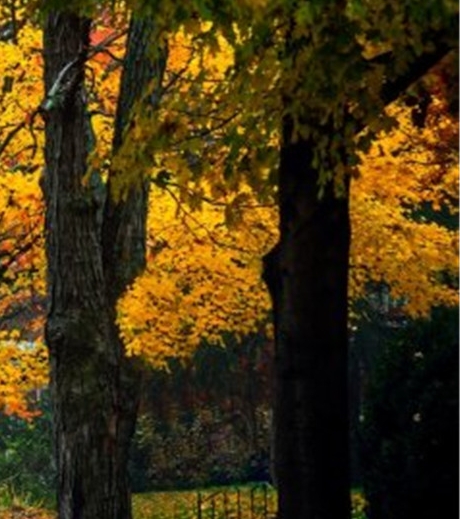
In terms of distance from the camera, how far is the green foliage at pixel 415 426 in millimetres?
10914

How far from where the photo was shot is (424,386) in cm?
1122

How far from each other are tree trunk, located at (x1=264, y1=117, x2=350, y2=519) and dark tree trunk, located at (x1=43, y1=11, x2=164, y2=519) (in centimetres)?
371

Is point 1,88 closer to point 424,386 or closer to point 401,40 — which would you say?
point 424,386

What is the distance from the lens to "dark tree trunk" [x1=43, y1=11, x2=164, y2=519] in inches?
494

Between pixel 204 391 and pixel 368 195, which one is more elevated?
pixel 368 195

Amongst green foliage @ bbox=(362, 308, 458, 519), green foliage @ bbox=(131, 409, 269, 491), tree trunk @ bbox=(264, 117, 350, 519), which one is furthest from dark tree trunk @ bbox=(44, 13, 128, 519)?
green foliage @ bbox=(131, 409, 269, 491)

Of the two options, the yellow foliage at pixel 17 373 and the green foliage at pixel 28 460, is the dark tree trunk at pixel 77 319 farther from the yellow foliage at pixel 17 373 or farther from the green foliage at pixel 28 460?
the green foliage at pixel 28 460

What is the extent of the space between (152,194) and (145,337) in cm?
322

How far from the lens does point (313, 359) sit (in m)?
8.99

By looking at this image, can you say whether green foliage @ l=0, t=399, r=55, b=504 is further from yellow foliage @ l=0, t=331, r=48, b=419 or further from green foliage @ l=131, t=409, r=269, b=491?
yellow foliage @ l=0, t=331, r=48, b=419

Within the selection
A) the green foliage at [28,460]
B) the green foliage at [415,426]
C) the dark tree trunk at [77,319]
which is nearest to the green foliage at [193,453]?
the green foliage at [28,460]

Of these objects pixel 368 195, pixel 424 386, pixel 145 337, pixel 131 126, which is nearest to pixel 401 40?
pixel 131 126

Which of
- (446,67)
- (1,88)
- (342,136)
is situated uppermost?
(1,88)

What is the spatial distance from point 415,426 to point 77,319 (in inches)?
140
